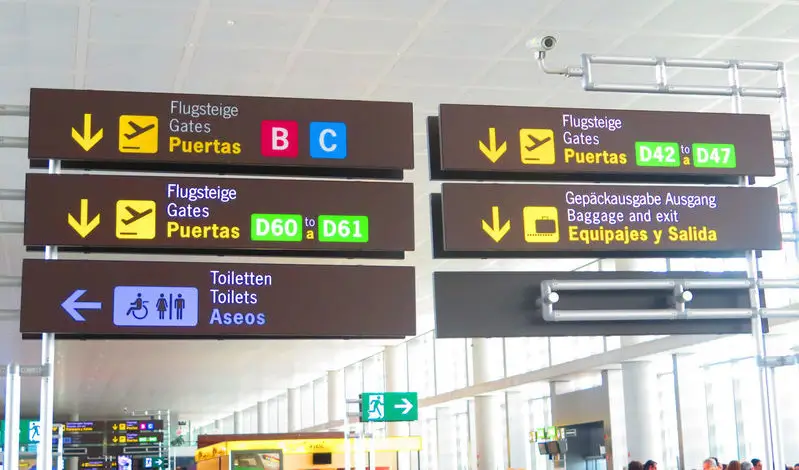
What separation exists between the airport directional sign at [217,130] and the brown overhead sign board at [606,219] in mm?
604

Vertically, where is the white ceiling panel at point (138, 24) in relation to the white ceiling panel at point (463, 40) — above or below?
below

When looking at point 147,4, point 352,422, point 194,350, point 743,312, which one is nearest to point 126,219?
point 147,4

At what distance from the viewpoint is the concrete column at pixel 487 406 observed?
26.6m

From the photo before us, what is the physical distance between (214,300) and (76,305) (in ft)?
2.63

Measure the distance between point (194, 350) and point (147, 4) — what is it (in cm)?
2262

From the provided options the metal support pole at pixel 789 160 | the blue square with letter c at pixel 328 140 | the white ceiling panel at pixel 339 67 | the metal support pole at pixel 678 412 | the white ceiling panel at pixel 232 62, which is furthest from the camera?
the metal support pole at pixel 678 412

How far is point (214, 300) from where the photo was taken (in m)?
6.20

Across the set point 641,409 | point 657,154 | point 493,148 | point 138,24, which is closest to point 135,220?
point 493,148

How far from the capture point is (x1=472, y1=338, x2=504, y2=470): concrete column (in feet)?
87.2

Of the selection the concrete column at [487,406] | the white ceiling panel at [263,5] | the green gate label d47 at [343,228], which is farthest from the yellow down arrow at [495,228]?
the concrete column at [487,406]

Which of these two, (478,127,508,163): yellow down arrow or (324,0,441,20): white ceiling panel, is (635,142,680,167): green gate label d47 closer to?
(478,127,508,163): yellow down arrow

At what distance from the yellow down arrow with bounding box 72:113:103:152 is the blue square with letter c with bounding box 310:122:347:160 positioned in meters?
1.34

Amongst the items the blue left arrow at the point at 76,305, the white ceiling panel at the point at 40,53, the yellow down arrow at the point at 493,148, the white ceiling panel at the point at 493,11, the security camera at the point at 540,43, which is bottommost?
the blue left arrow at the point at 76,305

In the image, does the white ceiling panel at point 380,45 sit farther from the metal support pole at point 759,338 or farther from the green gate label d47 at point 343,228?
the green gate label d47 at point 343,228
